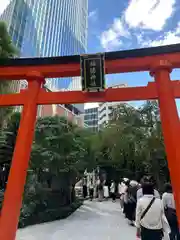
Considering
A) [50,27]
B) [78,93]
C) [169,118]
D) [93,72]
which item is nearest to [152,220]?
[169,118]

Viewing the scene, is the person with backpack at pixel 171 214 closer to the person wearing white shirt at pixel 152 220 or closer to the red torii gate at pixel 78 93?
the red torii gate at pixel 78 93

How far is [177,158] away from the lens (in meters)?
4.52

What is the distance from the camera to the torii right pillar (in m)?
4.46

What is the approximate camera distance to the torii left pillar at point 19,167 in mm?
4345

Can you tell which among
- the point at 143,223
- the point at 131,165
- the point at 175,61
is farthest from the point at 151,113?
the point at 143,223

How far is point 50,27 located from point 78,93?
7114cm

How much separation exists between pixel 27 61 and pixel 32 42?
57.8m

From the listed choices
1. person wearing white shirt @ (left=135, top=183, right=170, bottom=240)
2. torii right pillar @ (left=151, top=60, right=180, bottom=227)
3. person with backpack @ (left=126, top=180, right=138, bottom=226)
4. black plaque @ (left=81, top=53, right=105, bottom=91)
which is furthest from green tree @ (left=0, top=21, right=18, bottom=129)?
person wearing white shirt @ (left=135, top=183, right=170, bottom=240)

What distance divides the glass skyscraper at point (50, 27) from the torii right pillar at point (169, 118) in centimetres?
4877

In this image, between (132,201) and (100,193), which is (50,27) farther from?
(132,201)

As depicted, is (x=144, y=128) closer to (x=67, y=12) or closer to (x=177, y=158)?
(x=177, y=158)

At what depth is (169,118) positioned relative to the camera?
4961 millimetres

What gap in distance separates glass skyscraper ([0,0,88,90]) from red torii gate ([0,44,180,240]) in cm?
4728

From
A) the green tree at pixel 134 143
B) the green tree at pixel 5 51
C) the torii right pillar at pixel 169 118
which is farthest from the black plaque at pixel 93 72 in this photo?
the green tree at pixel 134 143
